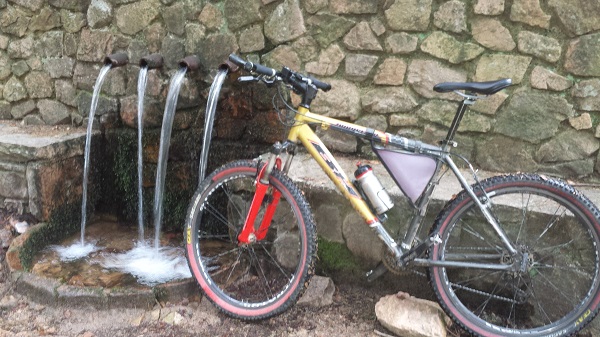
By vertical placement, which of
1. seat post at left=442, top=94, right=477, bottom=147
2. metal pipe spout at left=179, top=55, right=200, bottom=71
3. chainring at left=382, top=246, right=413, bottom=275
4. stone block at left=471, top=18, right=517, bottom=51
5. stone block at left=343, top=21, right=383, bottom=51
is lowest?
chainring at left=382, top=246, right=413, bottom=275

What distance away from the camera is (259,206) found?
2.81 metres

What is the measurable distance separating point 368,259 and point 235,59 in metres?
1.45

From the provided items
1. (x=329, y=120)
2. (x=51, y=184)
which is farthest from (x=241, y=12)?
(x=51, y=184)

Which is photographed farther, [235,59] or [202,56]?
[202,56]

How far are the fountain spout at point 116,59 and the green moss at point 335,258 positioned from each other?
214cm

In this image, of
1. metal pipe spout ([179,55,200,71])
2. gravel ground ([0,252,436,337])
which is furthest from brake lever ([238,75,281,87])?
gravel ground ([0,252,436,337])

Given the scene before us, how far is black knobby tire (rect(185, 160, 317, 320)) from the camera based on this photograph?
269 centimetres

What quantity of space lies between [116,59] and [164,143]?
2.44 feet

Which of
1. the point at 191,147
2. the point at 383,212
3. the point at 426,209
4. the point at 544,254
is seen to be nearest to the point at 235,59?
the point at 383,212

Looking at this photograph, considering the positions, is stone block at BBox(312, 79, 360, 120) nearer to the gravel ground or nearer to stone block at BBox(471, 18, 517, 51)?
stone block at BBox(471, 18, 517, 51)

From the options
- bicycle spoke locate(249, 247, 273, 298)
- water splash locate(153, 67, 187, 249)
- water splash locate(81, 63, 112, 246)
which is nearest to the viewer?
bicycle spoke locate(249, 247, 273, 298)

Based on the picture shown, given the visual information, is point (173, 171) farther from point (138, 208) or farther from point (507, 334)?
point (507, 334)

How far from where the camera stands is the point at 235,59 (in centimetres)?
261

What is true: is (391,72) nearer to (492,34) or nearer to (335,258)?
(492,34)
